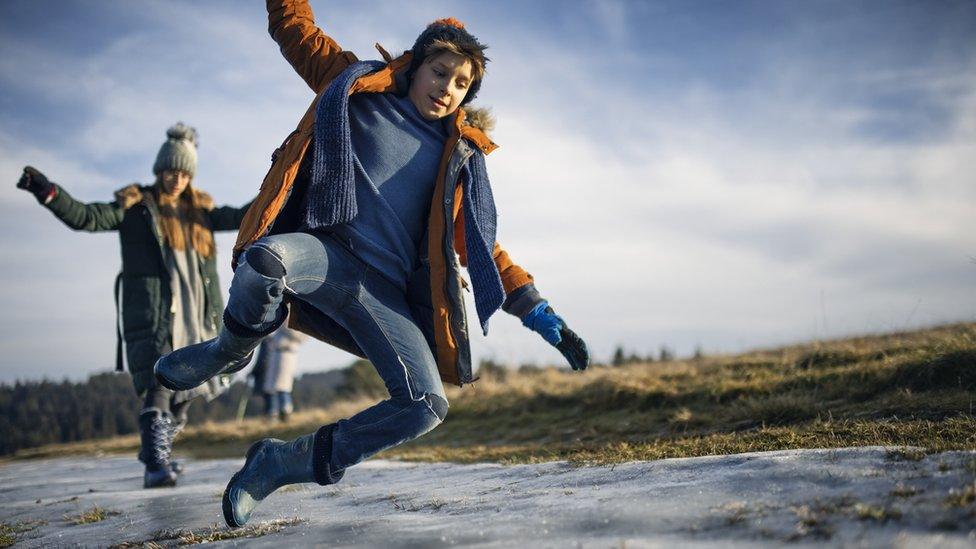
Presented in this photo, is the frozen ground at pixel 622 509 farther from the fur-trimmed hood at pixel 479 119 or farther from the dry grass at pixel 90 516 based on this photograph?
the fur-trimmed hood at pixel 479 119

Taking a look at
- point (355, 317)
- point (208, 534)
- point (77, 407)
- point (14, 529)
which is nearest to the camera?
point (208, 534)

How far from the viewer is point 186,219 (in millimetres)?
5523

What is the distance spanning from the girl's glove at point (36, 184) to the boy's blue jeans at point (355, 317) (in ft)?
8.66

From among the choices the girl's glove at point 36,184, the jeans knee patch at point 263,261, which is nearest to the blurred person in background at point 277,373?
the girl's glove at point 36,184

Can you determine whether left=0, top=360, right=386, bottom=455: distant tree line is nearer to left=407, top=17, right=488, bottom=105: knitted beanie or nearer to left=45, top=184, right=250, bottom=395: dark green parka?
left=45, top=184, right=250, bottom=395: dark green parka

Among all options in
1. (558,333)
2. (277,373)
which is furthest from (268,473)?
(277,373)

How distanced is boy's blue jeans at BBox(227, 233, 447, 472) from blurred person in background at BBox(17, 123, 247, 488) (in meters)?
2.59

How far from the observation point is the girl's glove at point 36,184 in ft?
14.7

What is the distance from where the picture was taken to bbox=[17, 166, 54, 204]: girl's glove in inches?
176

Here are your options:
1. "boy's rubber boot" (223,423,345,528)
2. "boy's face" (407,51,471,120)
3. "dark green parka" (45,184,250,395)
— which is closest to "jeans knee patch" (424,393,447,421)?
"boy's rubber boot" (223,423,345,528)

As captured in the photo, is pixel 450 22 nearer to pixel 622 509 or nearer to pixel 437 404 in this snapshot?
pixel 437 404

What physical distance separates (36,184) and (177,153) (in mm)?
1099

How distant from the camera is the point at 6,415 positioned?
77.3 feet

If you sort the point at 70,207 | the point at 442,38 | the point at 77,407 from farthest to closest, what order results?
the point at 77,407 → the point at 70,207 → the point at 442,38
